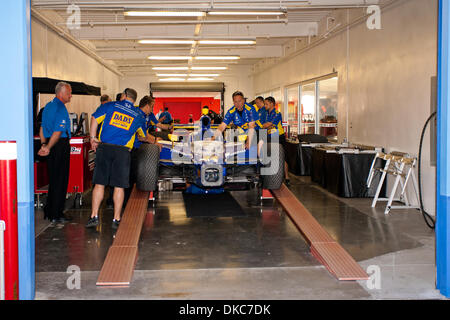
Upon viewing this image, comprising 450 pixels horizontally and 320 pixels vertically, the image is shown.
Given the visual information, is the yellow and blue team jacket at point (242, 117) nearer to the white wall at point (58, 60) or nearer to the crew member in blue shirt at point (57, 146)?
the crew member in blue shirt at point (57, 146)

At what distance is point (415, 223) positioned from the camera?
6383 mm

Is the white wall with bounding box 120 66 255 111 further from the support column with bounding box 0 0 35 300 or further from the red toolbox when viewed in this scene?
the support column with bounding box 0 0 35 300

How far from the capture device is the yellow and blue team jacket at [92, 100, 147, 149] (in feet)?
19.3

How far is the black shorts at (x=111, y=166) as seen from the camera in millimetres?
5902

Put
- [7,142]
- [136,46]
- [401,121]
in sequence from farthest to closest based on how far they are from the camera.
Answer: [136,46] < [401,121] < [7,142]

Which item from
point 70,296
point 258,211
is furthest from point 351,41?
point 70,296

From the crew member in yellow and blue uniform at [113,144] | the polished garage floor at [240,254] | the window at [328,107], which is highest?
the window at [328,107]

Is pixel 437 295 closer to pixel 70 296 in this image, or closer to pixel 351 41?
pixel 70 296

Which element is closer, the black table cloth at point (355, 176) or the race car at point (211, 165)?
the race car at point (211, 165)

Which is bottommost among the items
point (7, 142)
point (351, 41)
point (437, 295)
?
point (437, 295)

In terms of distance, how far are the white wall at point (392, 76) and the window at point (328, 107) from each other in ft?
2.19

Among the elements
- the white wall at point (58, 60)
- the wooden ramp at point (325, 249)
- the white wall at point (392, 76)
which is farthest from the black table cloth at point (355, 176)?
the white wall at point (58, 60)

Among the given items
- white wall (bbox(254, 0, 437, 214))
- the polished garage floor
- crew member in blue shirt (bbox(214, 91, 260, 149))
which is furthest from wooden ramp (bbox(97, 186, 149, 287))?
white wall (bbox(254, 0, 437, 214))

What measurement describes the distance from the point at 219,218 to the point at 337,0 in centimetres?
436
